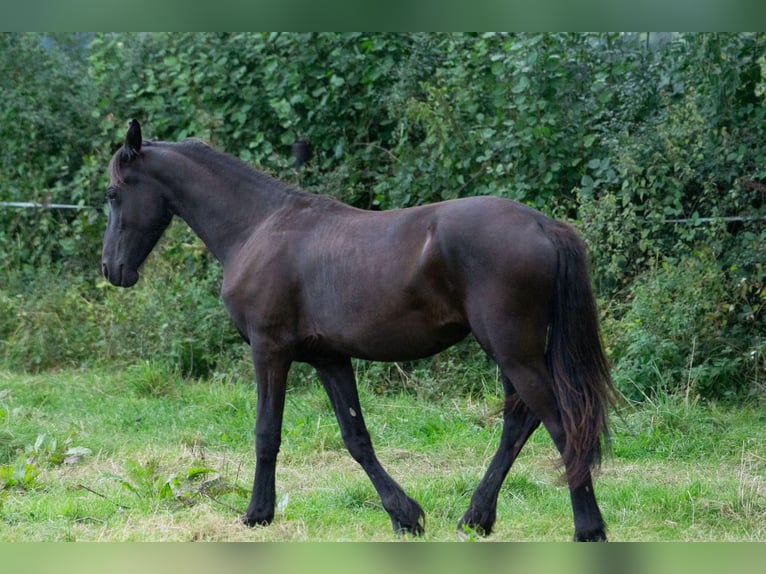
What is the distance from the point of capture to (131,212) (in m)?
5.33

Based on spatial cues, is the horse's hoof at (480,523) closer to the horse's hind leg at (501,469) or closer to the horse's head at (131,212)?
the horse's hind leg at (501,469)

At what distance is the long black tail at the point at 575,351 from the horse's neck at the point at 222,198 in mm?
1714

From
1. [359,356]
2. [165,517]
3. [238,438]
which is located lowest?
[238,438]

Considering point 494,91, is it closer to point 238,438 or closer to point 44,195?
point 238,438

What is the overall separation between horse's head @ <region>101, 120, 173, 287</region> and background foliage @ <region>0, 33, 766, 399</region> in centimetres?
321

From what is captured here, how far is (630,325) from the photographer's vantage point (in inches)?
291

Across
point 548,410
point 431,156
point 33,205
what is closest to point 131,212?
point 548,410

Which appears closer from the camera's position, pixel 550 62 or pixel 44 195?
pixel 550 62

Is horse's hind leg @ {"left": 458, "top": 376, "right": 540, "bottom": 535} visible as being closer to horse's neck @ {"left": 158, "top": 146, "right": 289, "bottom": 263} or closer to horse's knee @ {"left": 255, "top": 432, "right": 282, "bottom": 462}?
horse's knee @ {"left": 255, "top": 432, "right": 282, "bottom": 462}

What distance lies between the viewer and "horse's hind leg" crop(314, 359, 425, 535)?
15.6ft

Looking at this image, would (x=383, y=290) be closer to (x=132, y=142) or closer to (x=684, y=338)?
(x=132, y=142)

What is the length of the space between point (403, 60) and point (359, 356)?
544 cm

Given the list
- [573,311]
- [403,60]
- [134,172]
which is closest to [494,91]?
[403,60]

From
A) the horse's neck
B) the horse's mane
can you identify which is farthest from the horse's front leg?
the horse's mane
